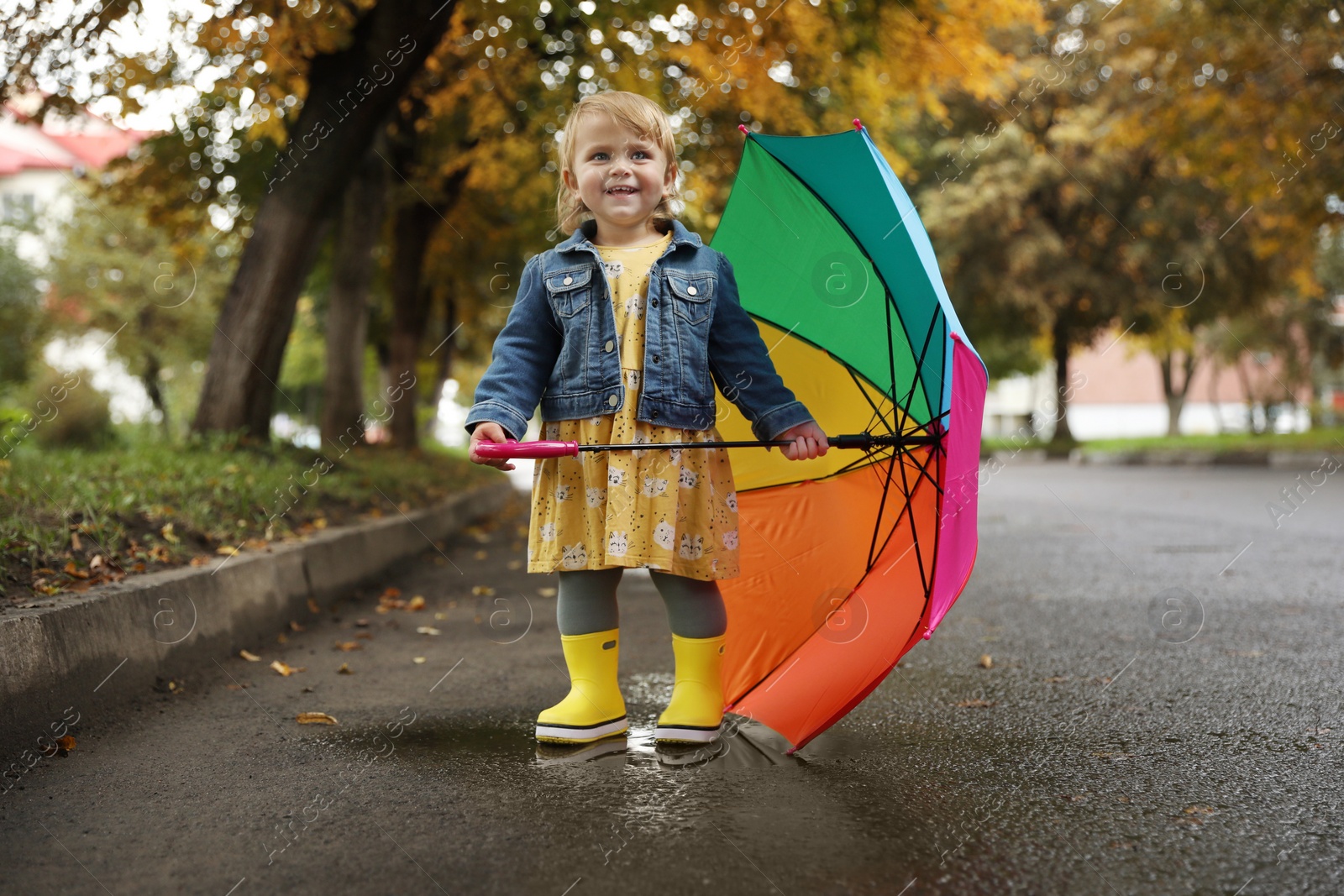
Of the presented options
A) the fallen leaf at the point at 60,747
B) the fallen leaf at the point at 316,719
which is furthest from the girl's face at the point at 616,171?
the fallen leaf at the point at 60,747

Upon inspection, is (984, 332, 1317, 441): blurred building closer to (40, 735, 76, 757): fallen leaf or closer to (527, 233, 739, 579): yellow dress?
(527, 233, 739, 579): yellow dress

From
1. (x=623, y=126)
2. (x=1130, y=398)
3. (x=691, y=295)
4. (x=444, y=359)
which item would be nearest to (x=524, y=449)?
(x=691, y=295)

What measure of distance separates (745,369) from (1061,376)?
28850mm

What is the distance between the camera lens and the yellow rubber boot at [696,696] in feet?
9.89

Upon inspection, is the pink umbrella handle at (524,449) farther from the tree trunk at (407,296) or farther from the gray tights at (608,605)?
the tree trunk at (407,296)

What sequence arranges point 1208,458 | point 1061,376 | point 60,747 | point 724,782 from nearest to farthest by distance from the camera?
point 724,782 < point 60,747 < point 1208,458 < point 1061,376

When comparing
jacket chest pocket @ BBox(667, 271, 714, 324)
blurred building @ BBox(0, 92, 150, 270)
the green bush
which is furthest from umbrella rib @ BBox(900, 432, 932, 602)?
the green bush

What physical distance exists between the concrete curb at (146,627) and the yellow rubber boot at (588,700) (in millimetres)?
1405

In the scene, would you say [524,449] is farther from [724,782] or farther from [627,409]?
[724,782]

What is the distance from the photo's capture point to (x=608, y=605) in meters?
3.15

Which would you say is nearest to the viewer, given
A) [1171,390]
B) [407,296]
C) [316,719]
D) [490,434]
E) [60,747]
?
[490,434]

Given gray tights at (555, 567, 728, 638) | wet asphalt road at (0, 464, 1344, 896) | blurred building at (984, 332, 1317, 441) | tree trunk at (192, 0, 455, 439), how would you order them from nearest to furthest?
1. wet asphalt road at (0, 464, 1344, 896)
2. gray tights at (555, 567, 728, 638)
3. tree trunk at (192, 0, 455, 439)
4. blurred building at (984, 332, 1317, 441)

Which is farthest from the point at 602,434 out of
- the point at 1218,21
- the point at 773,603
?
the point at 1218,21

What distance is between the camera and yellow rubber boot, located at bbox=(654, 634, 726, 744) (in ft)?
9.89
